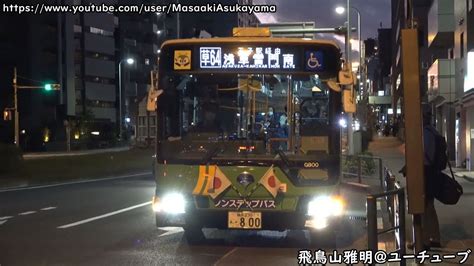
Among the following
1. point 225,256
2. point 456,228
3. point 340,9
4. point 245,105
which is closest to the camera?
point 225,256

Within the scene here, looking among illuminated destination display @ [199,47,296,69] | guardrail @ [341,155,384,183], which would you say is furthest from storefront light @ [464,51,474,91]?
illuminated destination display @ [199,47,296,69]

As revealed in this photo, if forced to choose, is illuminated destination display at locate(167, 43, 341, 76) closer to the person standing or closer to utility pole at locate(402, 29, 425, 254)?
the person standing

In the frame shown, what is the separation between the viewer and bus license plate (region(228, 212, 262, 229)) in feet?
27.8

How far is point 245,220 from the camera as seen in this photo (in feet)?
28.0

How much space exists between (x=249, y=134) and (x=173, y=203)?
5.08ft

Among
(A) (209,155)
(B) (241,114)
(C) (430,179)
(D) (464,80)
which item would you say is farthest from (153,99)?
(D) (464,80)

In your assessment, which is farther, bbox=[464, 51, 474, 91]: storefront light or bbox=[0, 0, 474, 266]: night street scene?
bbox=[464, 51, 474, 91]: storefront light

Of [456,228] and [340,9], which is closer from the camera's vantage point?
[456,228]

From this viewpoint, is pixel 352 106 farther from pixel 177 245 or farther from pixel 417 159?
pixel 177 245

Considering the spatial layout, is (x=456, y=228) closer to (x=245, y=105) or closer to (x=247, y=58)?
(x=245, y=105)

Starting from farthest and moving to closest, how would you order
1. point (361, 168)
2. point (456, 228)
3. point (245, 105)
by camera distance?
1. point (361, 168)
2. point (456, 228)
3. point (245, 105)

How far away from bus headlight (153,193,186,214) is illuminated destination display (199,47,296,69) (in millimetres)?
2013

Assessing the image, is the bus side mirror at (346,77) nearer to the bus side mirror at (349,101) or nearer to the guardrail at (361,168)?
the bus side mirror at (349,101)

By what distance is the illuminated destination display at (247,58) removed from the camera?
873 centimetres
